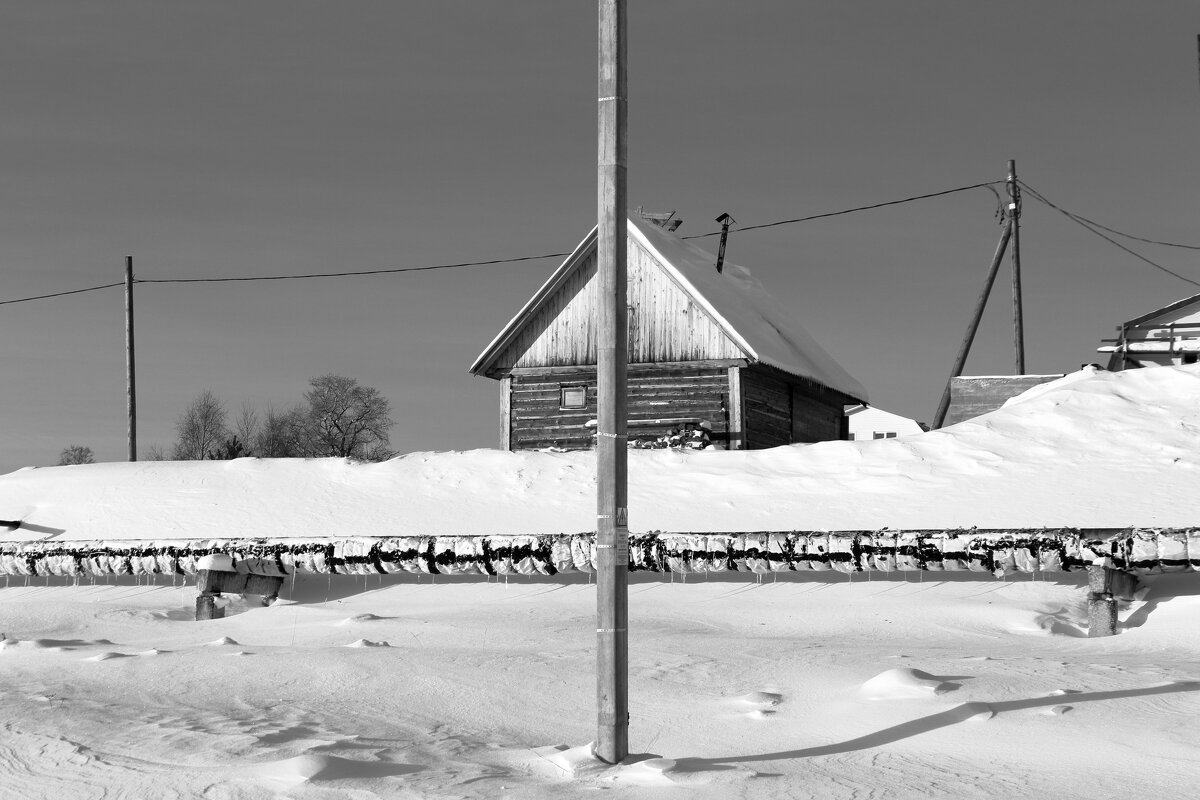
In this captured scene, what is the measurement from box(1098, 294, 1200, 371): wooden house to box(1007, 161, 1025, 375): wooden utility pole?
7467 millimetres

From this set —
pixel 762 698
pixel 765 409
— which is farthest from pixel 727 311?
pixel 762 698

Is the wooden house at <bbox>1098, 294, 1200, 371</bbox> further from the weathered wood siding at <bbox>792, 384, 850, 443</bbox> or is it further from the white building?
the white building

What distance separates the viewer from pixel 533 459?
16266 millimetres

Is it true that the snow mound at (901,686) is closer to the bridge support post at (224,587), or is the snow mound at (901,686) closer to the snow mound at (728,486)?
the snow mound at (728,486)

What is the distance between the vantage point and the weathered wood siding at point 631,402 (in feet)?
83.1

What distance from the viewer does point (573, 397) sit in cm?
2633

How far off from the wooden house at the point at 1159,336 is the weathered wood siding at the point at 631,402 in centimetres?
1852

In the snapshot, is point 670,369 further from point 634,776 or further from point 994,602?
point 634,776

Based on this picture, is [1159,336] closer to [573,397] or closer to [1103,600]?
[573,397]

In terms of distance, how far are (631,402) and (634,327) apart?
156 cm

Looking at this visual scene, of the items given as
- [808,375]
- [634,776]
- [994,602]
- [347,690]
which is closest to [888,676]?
[634,776]

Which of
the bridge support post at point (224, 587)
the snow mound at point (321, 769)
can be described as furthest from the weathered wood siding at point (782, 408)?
the snow mound at point (321, 769)

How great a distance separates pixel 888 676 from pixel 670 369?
725 inches

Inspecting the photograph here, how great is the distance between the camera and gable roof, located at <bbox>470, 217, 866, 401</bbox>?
25312 millimetres
